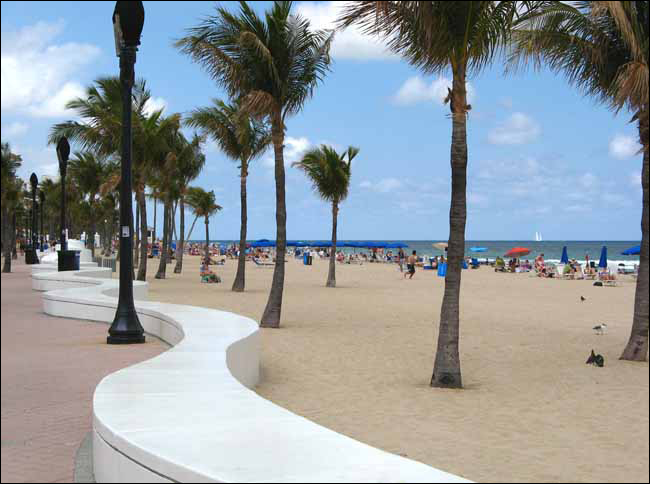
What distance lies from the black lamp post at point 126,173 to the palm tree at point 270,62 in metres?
4.51

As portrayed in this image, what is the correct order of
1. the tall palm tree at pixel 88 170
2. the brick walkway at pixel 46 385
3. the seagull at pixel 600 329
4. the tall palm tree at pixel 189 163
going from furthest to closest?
the tall palm tree at pixel 88 170, the tall palm tree at pixel 189 163, the seagull at pixel 600 329, the brick walkway at pixel 46 385

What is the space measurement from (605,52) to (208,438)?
10.5 meters

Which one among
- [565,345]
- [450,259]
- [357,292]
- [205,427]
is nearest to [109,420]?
[205,427]

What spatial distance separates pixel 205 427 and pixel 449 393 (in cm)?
532

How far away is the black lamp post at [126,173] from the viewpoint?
30.7 feet

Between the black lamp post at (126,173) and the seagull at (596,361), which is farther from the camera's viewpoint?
the seagull at (596,361)

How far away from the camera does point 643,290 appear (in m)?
11.1

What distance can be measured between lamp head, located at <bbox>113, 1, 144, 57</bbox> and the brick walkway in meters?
4.07

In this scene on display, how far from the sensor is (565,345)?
41.0 feet

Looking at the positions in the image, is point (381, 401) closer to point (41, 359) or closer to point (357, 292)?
point (41, 359)

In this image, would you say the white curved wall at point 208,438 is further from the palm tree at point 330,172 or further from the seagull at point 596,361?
the palm tree at point 330,172

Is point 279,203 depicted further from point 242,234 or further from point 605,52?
point 242,234

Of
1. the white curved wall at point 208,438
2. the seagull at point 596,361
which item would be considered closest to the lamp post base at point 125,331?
the white curved wall at point 208,438

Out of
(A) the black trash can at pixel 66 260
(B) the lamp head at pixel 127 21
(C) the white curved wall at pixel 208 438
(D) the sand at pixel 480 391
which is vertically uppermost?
(B) the lamp head at pixel 127 21
